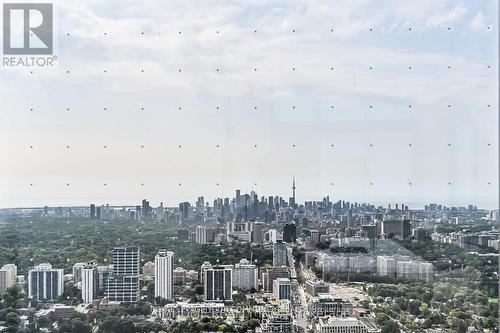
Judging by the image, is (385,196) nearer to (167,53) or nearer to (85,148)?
(167,53)

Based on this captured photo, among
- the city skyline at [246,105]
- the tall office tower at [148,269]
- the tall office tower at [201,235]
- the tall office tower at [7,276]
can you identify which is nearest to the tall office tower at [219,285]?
the tall office tower at [201,235]

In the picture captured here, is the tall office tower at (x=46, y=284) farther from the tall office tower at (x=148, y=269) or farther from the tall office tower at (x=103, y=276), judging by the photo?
the tall office tower at (x=148, y=269)

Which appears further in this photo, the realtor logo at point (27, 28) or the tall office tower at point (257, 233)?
the tall office tower at point (257, 233)

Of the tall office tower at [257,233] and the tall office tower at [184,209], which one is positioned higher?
the tall office tower at [184,209]

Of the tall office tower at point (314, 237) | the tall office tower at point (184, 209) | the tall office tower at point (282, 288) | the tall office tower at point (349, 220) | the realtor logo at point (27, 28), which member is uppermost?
the realtor logo at point (27, 28)

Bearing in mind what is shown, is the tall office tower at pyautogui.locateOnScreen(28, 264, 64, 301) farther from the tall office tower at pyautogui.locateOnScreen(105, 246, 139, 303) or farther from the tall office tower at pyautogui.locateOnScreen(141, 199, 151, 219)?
the tall office tower at pyautogui.locateOnScreen(141, 199, 151, 219)

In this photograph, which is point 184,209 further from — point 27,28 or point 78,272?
point 27,28

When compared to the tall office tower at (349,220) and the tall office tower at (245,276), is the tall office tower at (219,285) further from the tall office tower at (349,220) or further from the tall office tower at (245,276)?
the tall office tower at (349,220)

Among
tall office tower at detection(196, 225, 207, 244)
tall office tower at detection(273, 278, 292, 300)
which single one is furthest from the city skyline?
tall office tower at detection(273, 278, 292, 300)
